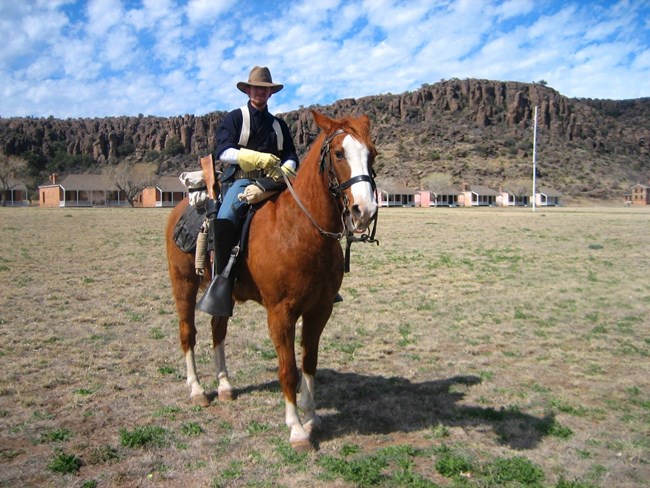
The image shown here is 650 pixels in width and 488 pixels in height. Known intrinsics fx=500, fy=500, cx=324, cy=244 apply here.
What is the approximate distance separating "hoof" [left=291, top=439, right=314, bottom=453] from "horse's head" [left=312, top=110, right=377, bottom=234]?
205 cm

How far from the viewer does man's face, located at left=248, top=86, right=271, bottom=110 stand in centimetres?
558

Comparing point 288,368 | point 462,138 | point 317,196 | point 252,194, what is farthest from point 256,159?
point 462,138

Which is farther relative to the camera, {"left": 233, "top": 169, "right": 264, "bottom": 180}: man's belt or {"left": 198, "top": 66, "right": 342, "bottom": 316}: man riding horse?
{"left": 233, "top": 169, "right": 264, "bottom": 180}: man's belt

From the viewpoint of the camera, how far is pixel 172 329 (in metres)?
8.98

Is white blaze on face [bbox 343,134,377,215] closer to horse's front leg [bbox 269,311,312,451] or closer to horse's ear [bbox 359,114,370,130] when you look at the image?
horse's ear [bbox 359,114,370,130]

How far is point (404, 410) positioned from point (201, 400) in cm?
234

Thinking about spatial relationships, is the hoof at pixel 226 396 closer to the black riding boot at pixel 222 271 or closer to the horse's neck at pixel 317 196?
the black riding boot at pixel 222 271

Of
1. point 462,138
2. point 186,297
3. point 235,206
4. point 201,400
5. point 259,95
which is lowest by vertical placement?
point 201,400

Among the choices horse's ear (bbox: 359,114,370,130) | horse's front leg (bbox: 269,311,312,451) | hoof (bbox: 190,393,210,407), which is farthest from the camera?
hoof (bbox: 190,393,210,407)

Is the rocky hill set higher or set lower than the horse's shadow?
higher

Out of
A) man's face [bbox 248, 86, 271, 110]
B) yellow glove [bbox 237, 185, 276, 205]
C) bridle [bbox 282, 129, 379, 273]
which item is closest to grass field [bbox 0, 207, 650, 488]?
bridle [bbox 282, 129, 379, 273]

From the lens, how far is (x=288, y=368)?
492 centimetres

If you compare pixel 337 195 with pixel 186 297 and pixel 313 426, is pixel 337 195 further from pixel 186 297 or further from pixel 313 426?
pixel 186 297

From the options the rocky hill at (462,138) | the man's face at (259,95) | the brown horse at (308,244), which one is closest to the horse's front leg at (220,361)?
the brown horse at (308,244)
